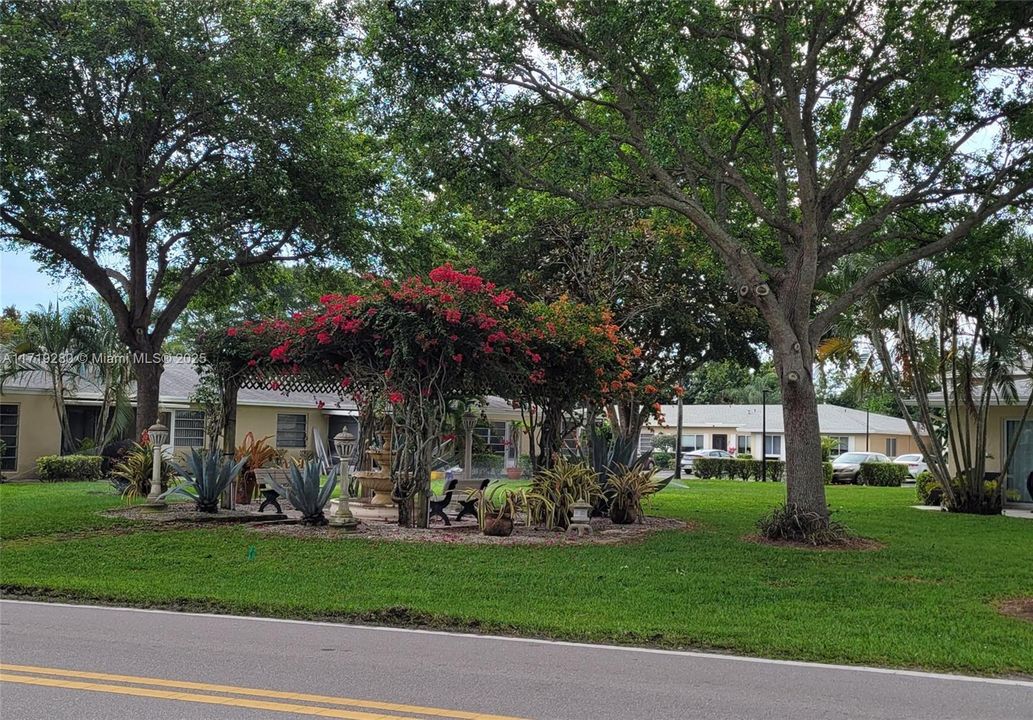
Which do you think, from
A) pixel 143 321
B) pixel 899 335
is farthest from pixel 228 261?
pixel 899 335

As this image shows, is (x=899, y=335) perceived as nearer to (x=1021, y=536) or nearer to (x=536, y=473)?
(x=1021, y=536)

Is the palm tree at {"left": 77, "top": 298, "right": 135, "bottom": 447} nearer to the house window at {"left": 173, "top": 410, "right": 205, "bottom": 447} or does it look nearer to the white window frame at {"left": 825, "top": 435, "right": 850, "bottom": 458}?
the house window at {"left": 173, "top": 410, "right": 205, "bottom": 447}

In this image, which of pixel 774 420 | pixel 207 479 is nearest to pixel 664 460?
pixel 774 420

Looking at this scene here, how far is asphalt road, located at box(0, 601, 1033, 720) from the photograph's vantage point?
19.4 ft

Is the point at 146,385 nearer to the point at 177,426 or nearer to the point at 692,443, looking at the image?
the point at 177,426

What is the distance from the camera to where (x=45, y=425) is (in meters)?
27.8

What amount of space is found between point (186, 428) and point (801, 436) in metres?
22.1

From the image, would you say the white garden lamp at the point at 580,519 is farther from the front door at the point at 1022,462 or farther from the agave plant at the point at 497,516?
the front door at the point at 1022,462

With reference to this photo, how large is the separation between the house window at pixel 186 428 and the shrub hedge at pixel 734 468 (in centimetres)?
1995

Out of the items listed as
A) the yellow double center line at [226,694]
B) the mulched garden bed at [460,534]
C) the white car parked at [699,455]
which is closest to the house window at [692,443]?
the white car parked at [699,455]

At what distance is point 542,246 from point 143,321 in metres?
9.91

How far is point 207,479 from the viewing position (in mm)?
15977

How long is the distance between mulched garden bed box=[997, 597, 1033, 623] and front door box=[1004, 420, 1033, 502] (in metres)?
15.7

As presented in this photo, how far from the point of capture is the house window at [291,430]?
3297 centimetres
